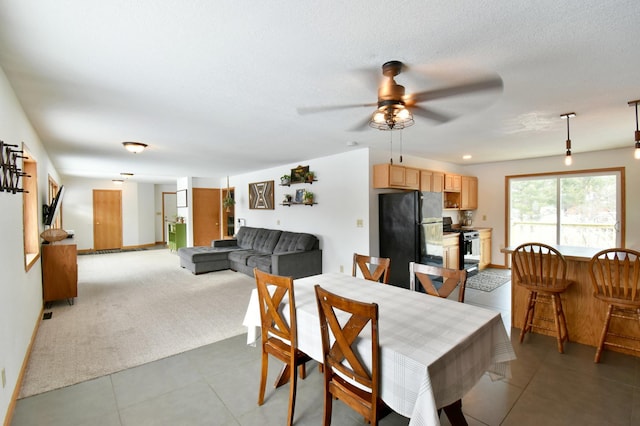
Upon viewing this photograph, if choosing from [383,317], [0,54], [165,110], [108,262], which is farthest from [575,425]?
[108,262]

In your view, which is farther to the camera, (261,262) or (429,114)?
(261,262)

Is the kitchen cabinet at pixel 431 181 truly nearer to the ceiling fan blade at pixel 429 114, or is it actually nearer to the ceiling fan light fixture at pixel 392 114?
the ceiling fan blade at pixel 429 114

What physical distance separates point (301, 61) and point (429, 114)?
1579 mm

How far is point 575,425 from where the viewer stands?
185cm

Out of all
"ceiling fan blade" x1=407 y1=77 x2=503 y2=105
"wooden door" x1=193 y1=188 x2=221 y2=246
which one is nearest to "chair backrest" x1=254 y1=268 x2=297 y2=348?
"ceiling fan blade" x1=407 y1=77 x2=503 y2=105

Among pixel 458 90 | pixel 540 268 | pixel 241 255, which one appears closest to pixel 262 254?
pixel 241 255

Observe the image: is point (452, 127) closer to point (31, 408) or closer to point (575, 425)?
point (575, 425)

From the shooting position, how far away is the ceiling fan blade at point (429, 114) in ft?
8.87

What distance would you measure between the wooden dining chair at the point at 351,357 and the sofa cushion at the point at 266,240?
456cm

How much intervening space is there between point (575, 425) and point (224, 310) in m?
3.52

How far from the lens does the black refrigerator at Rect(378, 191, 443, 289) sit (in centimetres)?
444

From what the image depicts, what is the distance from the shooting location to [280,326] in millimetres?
1922

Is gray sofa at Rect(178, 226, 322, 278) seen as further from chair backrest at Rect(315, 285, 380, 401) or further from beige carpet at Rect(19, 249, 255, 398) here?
chair backrest at Rect(315, 285, 380, 401)

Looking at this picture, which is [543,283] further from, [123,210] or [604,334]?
[123,210]
